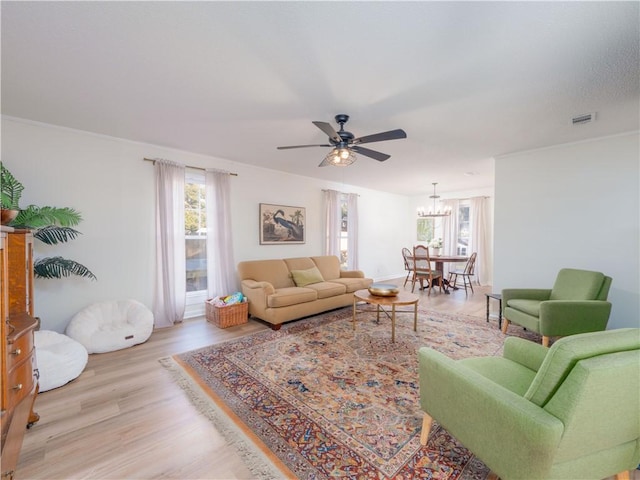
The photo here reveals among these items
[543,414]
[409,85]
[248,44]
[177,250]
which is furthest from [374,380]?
[177,250]

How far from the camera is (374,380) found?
7.80 ft

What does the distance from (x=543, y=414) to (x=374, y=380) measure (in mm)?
1474

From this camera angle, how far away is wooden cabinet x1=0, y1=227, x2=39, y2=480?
1.17 metres

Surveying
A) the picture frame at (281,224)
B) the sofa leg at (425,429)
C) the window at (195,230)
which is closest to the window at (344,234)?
the picture frame at (281,224)

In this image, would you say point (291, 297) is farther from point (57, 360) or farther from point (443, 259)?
point (443, 259)

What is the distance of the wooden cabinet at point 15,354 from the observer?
1168 mm

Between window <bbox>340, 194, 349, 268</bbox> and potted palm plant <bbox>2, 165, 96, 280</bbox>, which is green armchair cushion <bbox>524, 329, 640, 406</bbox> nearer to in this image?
potted palm plant <bbox>2, 165, 96, 280</bbox>

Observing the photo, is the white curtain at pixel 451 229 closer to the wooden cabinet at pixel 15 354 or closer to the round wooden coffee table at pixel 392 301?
the round wooden coffee table at pixel 392 301

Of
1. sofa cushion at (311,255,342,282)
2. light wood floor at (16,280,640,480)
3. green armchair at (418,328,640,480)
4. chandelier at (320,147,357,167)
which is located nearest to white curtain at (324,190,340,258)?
sofa cushion at (311,255,342,282)

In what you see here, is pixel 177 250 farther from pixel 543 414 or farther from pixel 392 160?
pixel 543 414

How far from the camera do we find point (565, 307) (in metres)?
2.81

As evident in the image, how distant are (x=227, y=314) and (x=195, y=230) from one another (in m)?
1.44

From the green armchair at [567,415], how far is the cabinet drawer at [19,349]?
215 cm

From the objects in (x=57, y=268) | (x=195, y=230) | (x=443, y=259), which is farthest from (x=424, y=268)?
(x=57, y=268)
